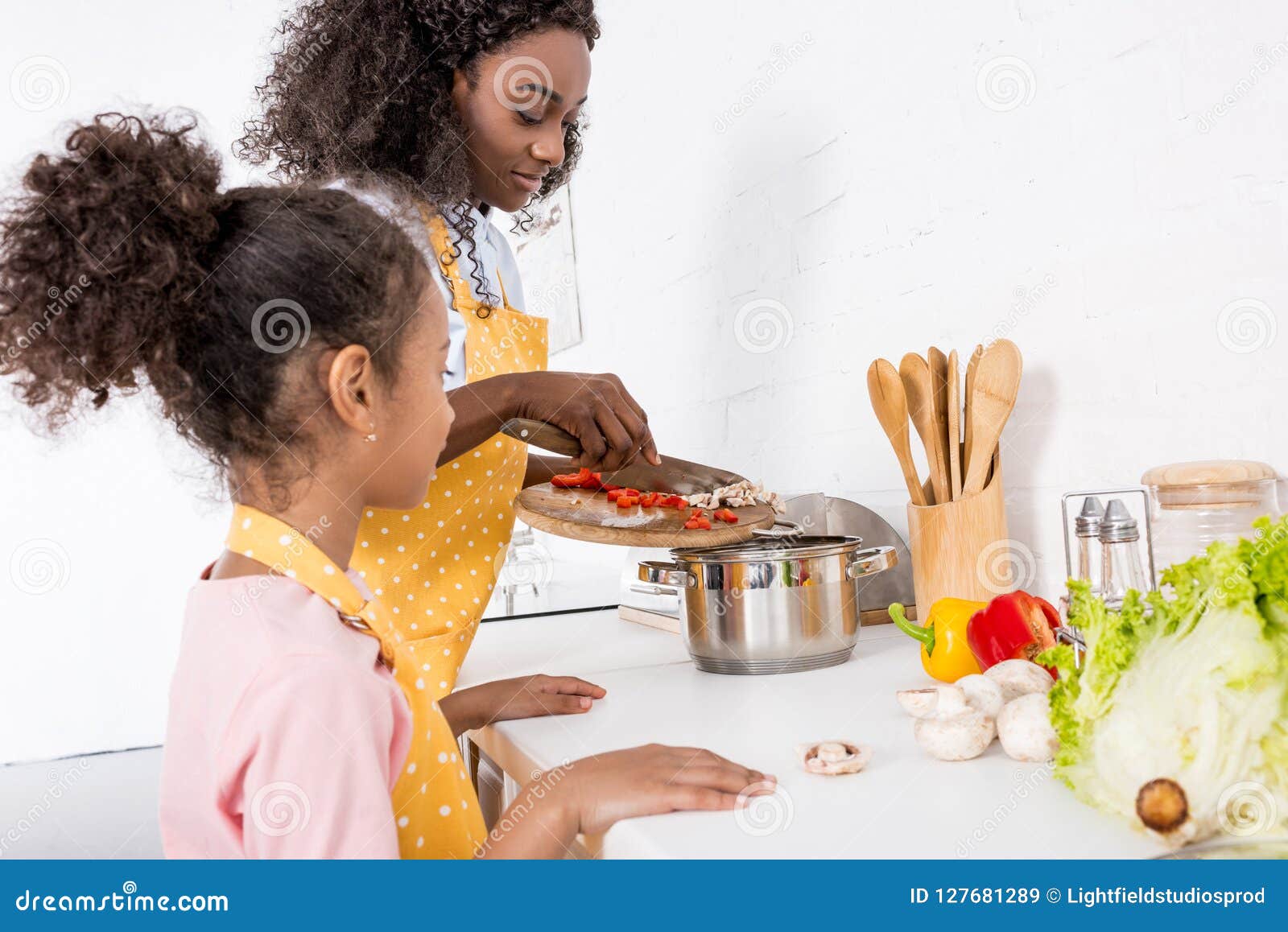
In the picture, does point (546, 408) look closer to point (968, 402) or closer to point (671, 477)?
point (671, 477)

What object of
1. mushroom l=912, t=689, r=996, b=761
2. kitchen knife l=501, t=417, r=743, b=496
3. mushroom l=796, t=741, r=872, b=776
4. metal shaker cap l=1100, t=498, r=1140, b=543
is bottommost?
mushroom l=796, t=741, r=872, b=776

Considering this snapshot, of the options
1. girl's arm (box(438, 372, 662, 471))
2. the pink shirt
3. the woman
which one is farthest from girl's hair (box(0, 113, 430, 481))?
the woman

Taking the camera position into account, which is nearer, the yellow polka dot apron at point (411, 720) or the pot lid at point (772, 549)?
the yellow polka dot apron at point (411, 720)

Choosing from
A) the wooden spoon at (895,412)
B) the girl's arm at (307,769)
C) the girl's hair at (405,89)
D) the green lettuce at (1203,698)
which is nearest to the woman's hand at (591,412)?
the girl's hair at (405,89)

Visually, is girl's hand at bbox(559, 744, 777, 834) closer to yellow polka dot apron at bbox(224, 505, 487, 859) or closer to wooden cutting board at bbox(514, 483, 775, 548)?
yellow polka dot apron at bbox(224, 505, 487, 859)

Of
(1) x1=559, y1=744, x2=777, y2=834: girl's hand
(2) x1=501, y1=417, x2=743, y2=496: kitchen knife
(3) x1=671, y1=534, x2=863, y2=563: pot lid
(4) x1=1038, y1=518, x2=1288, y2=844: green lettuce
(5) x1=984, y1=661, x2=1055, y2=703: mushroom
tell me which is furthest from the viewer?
(2) x1=501, y1=417, x2=743, y2=496: kitchen knife

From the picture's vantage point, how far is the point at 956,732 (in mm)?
776

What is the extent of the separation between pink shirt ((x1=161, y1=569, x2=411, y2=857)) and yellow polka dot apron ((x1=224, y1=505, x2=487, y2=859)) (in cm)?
3

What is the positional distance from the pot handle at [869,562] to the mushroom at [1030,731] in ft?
1.24

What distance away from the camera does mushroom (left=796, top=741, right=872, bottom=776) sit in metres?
0.77

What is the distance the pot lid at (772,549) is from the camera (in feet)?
3.64

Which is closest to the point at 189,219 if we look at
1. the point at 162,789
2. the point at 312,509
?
the point at 312,509

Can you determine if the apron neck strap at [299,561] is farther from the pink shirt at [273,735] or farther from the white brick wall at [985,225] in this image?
the white brick wall at [985,225]
